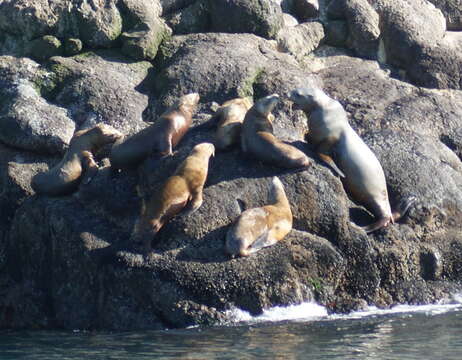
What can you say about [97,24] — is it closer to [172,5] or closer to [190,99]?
[172,5]

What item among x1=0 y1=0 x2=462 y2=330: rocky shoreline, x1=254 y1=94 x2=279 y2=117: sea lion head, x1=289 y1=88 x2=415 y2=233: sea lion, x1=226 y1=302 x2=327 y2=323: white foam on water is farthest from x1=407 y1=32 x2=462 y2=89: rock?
x1=226 y1=302 x2=327 y2=323: white foam on water

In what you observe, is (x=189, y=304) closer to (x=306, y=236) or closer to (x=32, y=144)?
(x=306, y=236)

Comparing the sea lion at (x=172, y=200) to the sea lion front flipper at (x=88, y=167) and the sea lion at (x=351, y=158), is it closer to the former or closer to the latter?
the sea lion front flipper at (x=88, y=167)

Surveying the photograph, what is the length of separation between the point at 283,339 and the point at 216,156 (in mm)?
2898

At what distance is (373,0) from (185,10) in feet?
10.2

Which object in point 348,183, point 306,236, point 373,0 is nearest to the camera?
point 306,236

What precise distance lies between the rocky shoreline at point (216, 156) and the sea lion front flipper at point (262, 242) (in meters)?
0.07

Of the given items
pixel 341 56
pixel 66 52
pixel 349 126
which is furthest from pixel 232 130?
pixel 341 56

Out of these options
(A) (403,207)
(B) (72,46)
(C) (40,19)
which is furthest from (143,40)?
(A) (403,207)

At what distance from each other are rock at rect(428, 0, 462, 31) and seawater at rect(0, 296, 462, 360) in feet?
27.5

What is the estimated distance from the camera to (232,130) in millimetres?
11516

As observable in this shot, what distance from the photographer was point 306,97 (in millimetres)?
12211

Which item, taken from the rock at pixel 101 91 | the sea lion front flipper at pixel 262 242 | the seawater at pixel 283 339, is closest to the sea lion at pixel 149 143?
the rock at pixel 101 91

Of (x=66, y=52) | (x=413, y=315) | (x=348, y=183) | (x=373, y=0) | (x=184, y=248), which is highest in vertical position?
(x=373, y=0)
